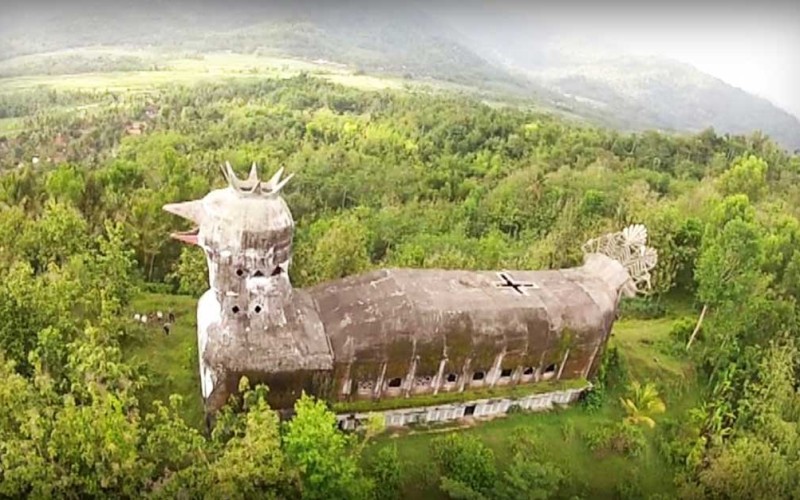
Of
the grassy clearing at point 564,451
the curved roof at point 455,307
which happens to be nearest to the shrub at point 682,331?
the grassy clearing at point 564,451

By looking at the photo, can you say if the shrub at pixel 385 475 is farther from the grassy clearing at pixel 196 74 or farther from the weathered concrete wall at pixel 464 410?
the grassy clearing at pixel 196 74

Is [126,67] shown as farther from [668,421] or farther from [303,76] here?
[668,421]

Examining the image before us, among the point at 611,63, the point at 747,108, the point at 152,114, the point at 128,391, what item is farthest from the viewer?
the point at 611,63

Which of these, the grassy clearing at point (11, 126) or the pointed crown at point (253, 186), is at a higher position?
the pointed crown at point (253, 186)

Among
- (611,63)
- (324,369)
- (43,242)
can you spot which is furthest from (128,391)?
(611,63)

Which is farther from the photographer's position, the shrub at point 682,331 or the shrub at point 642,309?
the shrub at point 642,309

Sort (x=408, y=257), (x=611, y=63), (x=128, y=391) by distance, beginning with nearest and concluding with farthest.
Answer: (x=128, y=391)
(x=408, y=257)
(x=611, y=63)

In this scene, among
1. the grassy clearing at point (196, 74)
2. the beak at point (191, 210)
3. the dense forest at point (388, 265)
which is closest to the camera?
the dense forest at point (388, 265)

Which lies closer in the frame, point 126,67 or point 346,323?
point 346,323
